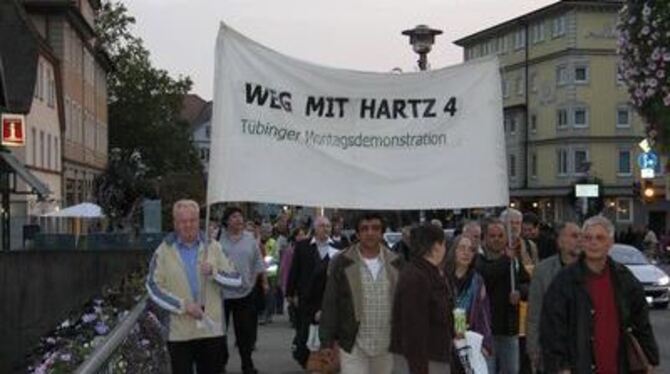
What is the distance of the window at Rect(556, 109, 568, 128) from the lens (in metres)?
92.7

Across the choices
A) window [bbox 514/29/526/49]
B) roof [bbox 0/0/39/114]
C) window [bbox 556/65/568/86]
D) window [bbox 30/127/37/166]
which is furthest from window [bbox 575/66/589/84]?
roof [bbox 0/0/39/114]

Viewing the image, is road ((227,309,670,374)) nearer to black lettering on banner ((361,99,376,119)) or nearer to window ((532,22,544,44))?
black lettering on banner ((361,99,376,119))

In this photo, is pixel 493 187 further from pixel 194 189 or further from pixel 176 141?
pixel 176 141

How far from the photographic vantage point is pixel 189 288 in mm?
8820

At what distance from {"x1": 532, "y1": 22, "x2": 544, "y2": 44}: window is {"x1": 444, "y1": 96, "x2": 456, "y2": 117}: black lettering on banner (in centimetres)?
9040

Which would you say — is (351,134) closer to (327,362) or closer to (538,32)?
(327,362)

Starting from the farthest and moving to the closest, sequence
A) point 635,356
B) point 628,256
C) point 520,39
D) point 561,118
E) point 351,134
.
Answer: point 520,39
point 561,118
point 628,256
point 351,134
point 635,356

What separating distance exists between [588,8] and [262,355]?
8015 cm

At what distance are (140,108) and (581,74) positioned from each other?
36.3m

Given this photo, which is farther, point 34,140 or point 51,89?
point 51,89

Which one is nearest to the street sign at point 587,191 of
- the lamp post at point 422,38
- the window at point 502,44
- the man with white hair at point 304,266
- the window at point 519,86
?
the lamp post at point 422,38

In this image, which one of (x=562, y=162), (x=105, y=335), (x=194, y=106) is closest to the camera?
(x=105, y=335)

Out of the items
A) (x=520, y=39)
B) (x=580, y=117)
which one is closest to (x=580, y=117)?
(x=580, y=117)

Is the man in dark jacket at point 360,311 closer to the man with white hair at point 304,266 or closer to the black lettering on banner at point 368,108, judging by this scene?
the black lettering on banner at point 368,108
